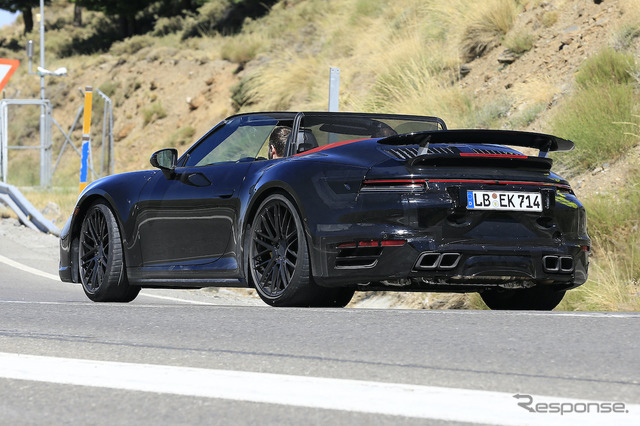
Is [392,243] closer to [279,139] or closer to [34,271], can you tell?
[279,139]

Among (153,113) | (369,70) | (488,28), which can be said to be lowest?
(153,113)

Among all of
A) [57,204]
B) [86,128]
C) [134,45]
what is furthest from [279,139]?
[134,45]

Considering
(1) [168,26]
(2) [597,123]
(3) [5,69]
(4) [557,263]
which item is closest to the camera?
(4) [557,263]

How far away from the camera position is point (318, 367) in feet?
16.6

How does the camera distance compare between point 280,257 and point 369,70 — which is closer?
point 280,257

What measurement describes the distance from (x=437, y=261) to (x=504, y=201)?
585 millimetres

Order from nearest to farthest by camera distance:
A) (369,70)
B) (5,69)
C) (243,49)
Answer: (5,69) → (369,70) → (243,49)

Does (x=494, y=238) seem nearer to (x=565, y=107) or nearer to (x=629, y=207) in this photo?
(x=629, y=207)

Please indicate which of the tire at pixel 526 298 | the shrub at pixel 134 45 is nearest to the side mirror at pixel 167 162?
the tire at pixel 526 298

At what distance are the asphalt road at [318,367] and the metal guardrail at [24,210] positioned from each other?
34.7ft

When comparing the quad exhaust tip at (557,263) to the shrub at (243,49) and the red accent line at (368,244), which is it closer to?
the red accent line at (368,244)

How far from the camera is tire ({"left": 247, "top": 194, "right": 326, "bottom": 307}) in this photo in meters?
7.38

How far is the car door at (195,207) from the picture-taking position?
324 inches

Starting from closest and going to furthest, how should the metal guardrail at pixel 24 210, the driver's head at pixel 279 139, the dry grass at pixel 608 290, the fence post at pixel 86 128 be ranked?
the driver's head at pixel 279 139 → the dry grass at pixel 608 290 → the metal guardrail at pixel 24 210 → the fence post at pixel 86 128
